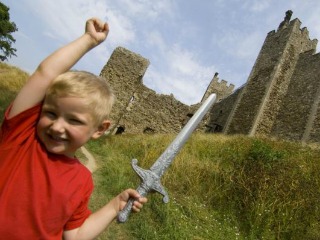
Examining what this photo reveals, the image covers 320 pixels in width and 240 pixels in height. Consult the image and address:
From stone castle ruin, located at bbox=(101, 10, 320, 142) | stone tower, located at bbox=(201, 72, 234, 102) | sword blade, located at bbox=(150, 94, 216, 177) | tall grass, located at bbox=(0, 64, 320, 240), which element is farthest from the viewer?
stone tower, located at bbox=(201, 72, 234, 102)

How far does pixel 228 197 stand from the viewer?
505 cm

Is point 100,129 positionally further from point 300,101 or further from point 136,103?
point 300,101

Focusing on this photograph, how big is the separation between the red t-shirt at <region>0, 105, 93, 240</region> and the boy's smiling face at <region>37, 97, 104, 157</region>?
4 cm

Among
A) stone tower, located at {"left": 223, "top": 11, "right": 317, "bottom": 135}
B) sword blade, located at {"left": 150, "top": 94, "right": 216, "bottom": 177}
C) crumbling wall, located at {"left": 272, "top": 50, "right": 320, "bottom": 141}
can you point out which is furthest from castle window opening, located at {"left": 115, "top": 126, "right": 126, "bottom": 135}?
sword blade, located at {"left": 150, "top": 94, "right": 216, "bottom": 177}

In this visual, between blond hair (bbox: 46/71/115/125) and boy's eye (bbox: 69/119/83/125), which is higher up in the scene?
blond hair (bbox: 46/71/115/125)

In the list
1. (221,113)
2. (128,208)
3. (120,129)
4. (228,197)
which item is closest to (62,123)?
(128,208)

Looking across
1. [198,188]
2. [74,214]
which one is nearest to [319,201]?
[198,188]

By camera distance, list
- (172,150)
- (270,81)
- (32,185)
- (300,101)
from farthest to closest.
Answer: (270,81) → (300,101) → (172,150) → (32,185)

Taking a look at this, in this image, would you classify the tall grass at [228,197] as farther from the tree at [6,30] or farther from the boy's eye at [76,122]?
the tree at [6,30]

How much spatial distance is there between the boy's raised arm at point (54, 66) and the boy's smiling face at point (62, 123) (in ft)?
0.21

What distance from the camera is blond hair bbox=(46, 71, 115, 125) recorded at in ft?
4.82

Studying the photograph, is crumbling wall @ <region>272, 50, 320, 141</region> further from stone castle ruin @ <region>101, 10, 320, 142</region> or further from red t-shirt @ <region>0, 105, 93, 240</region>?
red t-shirt @ <region>0, 105, 93, 240</region>

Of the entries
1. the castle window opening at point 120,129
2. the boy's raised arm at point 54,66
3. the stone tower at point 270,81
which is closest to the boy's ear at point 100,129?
the boy's raised arm at point 54,66

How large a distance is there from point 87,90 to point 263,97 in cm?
1558
